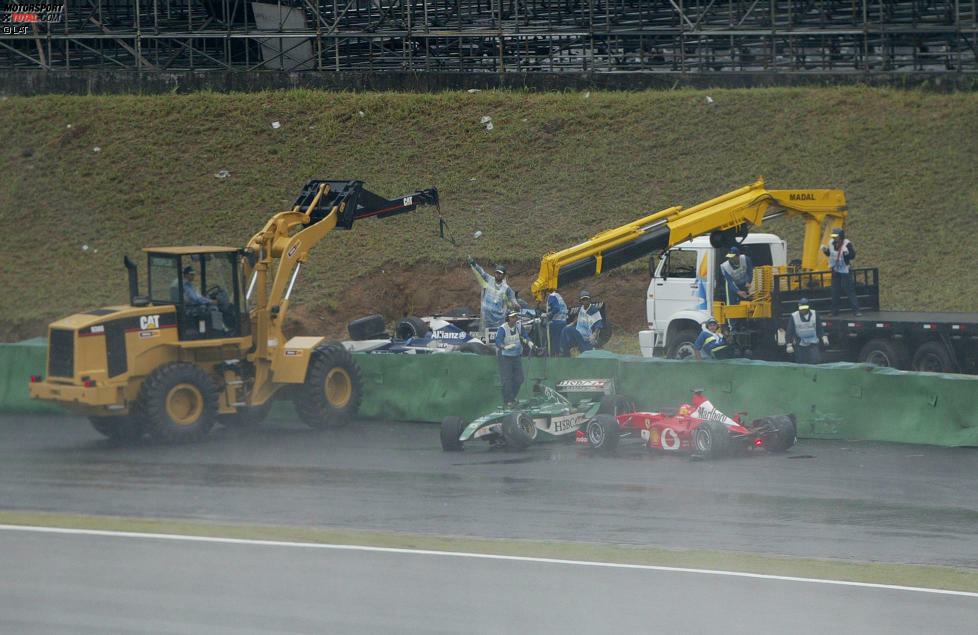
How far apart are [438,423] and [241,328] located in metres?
3.47

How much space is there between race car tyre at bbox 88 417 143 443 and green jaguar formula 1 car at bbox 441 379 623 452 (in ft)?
15.3

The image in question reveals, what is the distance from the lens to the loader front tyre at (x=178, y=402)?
1728cm

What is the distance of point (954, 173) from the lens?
101 feet

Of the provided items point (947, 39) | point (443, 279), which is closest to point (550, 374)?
point (443, 279)

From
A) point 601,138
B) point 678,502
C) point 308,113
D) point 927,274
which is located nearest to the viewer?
point 678,502

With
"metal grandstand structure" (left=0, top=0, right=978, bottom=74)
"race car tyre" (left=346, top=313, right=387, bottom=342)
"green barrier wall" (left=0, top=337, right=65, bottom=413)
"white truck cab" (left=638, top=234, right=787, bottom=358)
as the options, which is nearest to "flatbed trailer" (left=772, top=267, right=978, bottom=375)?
"white truck cab" (left=638, top=234, right=787, bottom=358)

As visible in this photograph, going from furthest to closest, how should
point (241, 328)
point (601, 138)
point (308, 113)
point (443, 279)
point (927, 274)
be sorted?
point (308, 113) < point (601, 138) < point (443, 279) < point (927, 274) < point (241, 328)

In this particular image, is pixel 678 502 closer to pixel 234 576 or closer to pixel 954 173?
pixel 234 576

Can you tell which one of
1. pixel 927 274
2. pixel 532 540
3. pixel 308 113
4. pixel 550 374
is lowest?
pixel 532 540

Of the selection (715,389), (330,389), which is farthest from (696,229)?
(330,389)

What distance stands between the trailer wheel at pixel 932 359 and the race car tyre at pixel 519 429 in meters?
6.70

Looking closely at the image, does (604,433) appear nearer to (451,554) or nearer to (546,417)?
(546,417)

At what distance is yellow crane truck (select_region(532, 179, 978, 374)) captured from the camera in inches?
765

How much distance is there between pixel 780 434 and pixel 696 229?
19.6 ft
